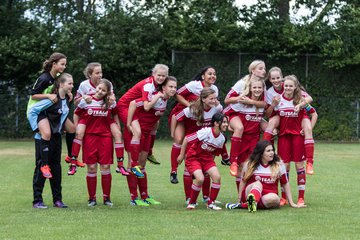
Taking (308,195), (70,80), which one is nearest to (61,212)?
(70,80)

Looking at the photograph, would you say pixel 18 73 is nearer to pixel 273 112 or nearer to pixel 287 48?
pixel 287 48

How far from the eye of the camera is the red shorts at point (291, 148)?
10141 millimetres

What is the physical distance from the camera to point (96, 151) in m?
9.88

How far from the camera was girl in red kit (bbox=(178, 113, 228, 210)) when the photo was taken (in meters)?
9.58

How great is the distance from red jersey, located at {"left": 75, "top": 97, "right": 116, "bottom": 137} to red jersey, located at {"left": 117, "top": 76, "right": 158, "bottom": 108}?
1.60ft

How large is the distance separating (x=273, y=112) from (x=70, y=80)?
3014mm

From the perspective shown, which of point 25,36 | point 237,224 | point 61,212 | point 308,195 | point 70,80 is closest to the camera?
point 237,224

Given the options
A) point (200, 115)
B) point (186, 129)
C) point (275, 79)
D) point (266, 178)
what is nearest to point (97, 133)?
point (186, 129)

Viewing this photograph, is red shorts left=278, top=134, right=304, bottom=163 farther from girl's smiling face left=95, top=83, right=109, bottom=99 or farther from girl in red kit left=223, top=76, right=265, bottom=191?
girl's smiling face left=95, top=83, right=109, bottom=99

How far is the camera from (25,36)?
3009cm

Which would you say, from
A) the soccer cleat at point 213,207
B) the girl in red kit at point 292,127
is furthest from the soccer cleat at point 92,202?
the girl in red kit at point 292,127

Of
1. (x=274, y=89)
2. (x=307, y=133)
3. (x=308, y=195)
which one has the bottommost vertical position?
(x=308, y=195)

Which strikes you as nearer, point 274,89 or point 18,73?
point 274,89

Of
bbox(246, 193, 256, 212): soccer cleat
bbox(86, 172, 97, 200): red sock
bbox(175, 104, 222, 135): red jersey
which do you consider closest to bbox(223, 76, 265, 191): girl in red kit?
bbox(175, 104, 222, 135): red jersey
